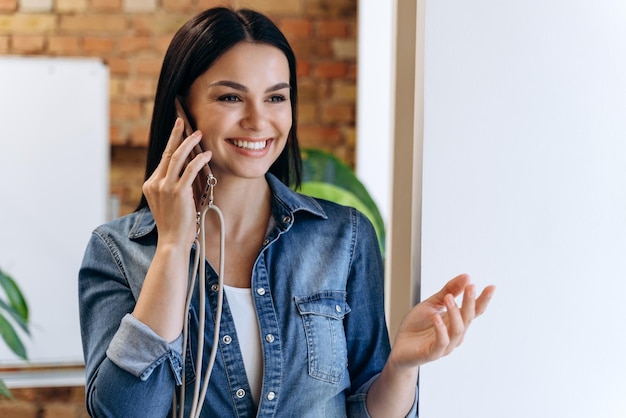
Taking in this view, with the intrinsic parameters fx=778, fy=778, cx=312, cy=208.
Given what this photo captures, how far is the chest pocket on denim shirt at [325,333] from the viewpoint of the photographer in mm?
934

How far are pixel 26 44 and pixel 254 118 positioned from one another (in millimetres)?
2317

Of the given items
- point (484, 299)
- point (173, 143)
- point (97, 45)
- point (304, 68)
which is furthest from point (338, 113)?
point (484, 299)

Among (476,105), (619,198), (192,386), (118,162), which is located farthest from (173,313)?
(118,162)

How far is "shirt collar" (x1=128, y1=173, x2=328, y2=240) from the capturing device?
0.97 meters

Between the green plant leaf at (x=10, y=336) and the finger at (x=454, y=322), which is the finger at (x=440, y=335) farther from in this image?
the green plant leaf at (x=10, y=336)

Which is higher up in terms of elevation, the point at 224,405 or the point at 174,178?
the point at 174,178

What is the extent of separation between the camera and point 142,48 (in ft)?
9.78

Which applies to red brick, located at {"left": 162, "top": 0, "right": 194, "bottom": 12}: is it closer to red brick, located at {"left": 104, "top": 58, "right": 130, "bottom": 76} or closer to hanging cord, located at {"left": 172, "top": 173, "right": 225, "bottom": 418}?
red brick, located at {"left": 104, "top": 58, "right": 130, "bottom": 76}

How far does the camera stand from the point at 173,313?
0.87m

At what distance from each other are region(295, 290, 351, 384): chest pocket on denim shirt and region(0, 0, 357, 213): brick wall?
6.98ft

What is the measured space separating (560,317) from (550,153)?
0.20 metres

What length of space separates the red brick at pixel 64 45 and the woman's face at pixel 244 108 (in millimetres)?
2210

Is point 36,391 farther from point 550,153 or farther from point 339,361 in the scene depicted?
point 550,153

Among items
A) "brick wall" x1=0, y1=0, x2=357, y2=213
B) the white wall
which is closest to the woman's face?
the white wall
